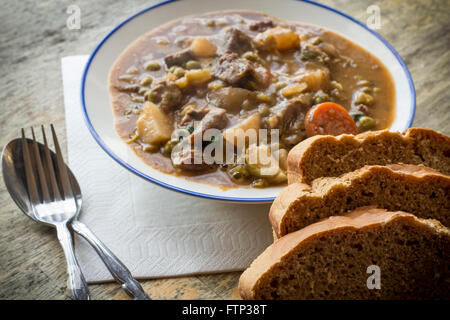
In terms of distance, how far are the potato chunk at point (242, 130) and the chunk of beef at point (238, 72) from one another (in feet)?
1.20

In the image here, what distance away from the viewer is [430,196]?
2.59m

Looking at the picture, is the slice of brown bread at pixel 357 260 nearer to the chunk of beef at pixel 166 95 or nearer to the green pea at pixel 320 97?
the green pea at pixel 320 97

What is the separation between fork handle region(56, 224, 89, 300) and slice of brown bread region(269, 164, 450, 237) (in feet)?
3.75

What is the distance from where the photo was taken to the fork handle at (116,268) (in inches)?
109

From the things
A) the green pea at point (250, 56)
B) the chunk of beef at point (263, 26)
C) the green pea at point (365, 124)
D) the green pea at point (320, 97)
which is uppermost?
the chunk of beef at point (263, 26)

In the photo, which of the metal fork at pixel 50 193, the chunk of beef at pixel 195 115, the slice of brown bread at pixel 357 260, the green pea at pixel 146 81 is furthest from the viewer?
the green pea at pixel 146 81

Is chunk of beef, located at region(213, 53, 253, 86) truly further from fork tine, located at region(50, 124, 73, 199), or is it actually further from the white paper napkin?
fork tine, located at region(50, 124, 73, 199)

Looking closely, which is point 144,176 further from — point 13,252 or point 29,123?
point 29,123

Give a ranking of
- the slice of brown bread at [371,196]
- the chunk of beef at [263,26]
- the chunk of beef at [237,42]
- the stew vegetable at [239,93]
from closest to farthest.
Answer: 1. the slice of brown bread at [371,196]
2. the stew vegetable at [239,93]
3. the chunk of beef at [237,42]
4. the chunk of beef at [263,26]

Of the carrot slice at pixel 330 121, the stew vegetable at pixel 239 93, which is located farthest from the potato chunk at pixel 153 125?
the carrot slice at pixel 330 121

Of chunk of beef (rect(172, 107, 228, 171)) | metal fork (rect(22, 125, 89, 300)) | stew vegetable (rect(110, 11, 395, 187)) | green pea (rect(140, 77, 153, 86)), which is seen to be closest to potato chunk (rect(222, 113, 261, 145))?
stew vegetable (rect(110, 11, 395, 187))

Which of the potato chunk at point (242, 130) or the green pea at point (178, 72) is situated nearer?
the potato chunk at point (242, 130)

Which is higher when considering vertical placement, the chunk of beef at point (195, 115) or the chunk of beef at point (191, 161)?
the chunk of beef at point (195, 115)
